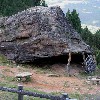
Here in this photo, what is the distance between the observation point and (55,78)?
16.6 metres

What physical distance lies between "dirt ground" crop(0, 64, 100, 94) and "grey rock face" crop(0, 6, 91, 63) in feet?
3.44

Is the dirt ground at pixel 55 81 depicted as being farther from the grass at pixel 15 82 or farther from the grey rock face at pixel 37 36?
the grey rock face at pixel 37 36

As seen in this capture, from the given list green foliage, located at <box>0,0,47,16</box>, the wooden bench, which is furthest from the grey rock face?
green foliage, located at <box>0,0,47,16</box>

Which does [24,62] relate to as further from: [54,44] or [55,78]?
[55,78]

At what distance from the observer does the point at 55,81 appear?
1599 centimetres

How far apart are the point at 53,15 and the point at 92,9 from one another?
10838 centimetres

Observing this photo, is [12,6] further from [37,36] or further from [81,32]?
[37,36]

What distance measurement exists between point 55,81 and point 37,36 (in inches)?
151

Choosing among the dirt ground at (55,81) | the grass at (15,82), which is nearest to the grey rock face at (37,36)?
the grass at (15,82)

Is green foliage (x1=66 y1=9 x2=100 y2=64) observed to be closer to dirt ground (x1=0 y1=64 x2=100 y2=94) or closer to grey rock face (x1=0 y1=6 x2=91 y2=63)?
grey rock face (x1=0 y1=6 x2=91 y2=63)

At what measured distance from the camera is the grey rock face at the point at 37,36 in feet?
61.9

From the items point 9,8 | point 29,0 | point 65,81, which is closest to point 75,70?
point 65,81

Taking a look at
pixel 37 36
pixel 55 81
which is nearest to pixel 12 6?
pixel 37 36

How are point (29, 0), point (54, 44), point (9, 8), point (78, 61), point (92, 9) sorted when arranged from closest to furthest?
point (54, 44) < point (78, 61) < point (9, 8) < point (29, 0) < point (92, 9)
